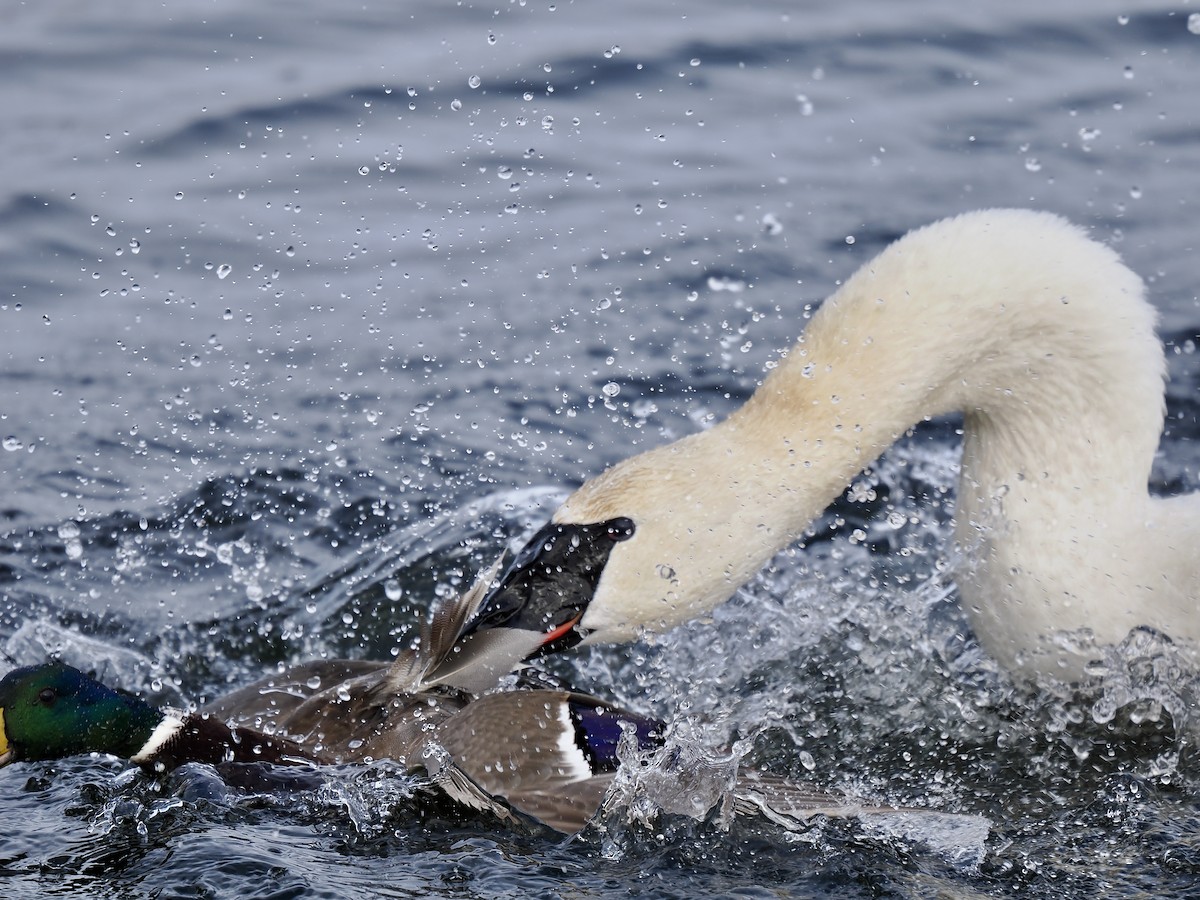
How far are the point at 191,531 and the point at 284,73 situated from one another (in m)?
4.57

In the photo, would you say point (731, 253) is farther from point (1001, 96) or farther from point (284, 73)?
point (284, 73)

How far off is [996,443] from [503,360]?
3.33 metres

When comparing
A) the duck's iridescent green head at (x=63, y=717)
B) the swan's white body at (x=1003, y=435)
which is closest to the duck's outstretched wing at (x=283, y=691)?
the duck's iridescent green head at (x=63, y=717)

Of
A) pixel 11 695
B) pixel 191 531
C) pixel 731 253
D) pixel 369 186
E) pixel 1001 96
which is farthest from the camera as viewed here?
pixel 1001 96

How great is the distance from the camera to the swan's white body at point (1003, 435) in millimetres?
4469

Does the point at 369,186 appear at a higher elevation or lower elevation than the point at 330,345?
higher

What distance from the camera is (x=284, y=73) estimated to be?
1016cm

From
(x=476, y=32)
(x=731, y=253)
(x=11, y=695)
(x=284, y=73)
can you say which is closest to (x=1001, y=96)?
(x=731, y=253)

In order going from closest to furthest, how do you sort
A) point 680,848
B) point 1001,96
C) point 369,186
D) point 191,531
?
point 680,848
point 191,531
point 369,186
point 1001,96

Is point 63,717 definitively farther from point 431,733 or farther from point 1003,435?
point 1003,435

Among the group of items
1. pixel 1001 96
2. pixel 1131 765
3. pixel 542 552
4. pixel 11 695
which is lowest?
pixel 1131 765

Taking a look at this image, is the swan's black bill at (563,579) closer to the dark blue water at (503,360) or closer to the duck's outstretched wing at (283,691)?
the dark blue water at (503,360)

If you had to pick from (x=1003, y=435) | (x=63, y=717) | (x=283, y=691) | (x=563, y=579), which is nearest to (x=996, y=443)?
(x=1003, y=435)

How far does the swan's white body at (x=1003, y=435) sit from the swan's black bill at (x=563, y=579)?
10 cm
